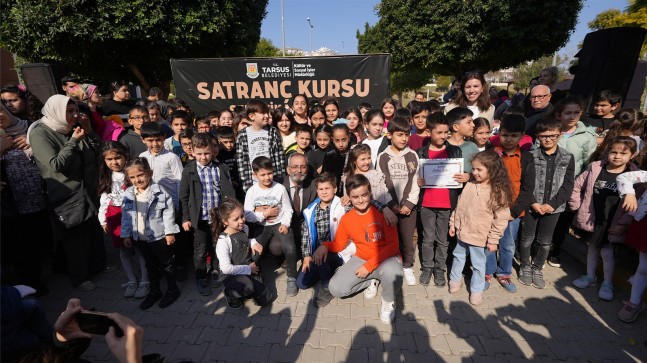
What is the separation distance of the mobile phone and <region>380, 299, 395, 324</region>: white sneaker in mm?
2222

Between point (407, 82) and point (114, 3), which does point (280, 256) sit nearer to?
point (114, 3)

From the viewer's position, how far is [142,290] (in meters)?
3.37

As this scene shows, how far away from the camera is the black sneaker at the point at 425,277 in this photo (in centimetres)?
339

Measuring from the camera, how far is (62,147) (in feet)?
10.2

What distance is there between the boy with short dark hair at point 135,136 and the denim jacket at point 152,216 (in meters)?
1.10

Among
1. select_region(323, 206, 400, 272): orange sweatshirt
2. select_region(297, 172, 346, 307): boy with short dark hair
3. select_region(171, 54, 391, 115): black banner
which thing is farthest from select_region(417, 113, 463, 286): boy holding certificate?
select_region(171, 54, 391, 115): black banner

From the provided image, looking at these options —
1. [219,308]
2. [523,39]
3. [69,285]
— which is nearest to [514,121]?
[219,308]

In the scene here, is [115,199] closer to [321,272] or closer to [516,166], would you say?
[321,272]

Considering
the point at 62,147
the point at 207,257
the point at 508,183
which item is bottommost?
the point at 207,257

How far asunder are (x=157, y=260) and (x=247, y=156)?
159 cm

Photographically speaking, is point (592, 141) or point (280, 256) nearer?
point (592, 141)

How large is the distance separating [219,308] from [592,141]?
4.64 m

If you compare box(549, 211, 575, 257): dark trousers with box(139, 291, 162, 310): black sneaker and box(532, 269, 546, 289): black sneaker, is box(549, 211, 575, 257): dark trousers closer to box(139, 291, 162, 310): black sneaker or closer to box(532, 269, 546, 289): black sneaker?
box(532, 269, 546, 289): black sneaker

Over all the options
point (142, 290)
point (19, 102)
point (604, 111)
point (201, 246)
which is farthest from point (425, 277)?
point (19, 102)
